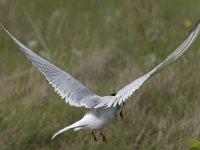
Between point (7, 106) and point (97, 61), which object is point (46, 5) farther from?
point (7, 106)

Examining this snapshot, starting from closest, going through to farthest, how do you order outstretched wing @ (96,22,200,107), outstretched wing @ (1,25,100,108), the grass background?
1. outstretched wing @ (96,22,200,107)
2. outstretched wing @ (1,25,100,108)
3. the grass background

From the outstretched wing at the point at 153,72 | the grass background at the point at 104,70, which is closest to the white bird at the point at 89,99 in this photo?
the outstretched wing at the point at 153,72

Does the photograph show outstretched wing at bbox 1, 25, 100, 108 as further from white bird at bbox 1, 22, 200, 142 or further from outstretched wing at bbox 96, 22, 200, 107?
outstretched wing at bbox 96, 22, 200, 107

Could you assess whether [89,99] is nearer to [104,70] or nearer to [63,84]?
[63,84]

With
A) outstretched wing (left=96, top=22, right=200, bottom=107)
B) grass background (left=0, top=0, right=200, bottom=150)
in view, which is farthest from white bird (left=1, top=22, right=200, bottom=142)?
grass background (left=0, top=0, right=200, bottom=150)

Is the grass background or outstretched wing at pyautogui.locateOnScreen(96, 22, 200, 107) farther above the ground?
outstretched wing at pyautogui.locateOnScreen(96, 22, 200, 107)

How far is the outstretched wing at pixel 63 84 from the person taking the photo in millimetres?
4688

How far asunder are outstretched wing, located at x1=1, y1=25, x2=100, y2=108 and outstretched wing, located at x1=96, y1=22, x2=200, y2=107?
25 cm

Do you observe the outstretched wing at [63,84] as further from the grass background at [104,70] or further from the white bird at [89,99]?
the grass background at [104,70]

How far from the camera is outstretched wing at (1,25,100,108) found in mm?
4688

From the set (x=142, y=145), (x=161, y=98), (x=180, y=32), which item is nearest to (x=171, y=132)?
(x=142, y=145)

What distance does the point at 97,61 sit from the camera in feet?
22.5

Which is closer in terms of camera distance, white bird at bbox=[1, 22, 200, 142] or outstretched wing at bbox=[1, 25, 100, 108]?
white bird at bbox=[1, 22, 200, 142]

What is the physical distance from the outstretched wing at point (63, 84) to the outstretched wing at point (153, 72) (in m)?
0.25
